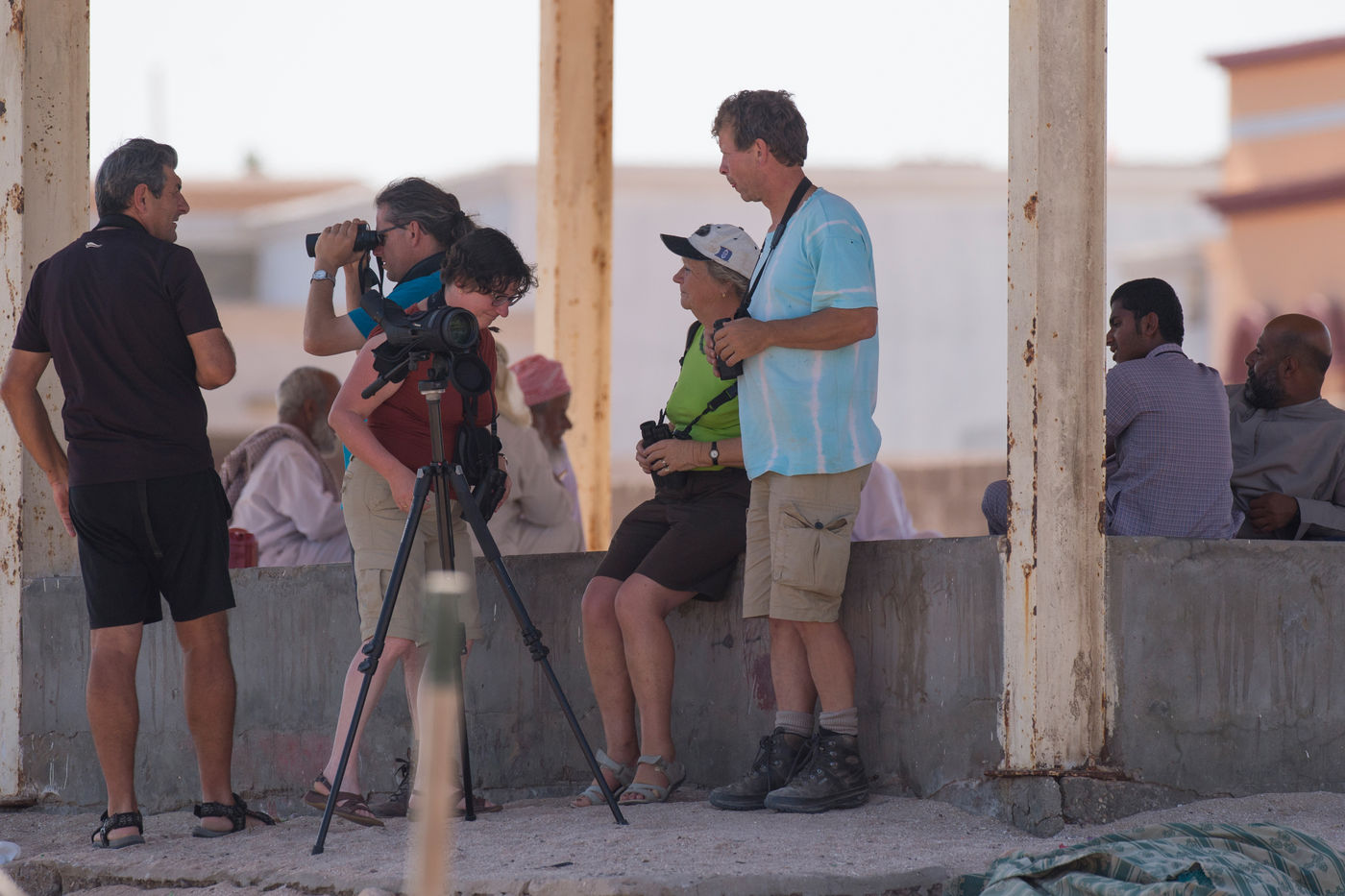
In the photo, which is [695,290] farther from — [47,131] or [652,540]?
[47,131]

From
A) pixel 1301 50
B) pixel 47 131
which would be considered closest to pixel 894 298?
pixel 1301 50

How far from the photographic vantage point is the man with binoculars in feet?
16.4

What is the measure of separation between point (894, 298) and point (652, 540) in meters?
25.4

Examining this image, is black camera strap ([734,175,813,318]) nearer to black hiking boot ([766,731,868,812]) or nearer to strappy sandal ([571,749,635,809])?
black hiking boot ([766,731,868,812])

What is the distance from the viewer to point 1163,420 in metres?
5.25

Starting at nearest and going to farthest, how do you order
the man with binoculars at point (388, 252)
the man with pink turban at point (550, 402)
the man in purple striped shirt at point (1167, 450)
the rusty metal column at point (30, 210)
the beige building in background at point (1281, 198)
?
the man with binoculars at point (388, 252)
the man in purple striped shirt at point (1167, 450)
the rusty metal column at point (30, 210)
the man with pink turban at point (550, 402)
the beige building in background at point (1281, 198)

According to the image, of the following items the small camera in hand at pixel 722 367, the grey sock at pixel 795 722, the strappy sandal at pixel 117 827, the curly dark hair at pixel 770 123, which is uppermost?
the curly dark hair at pixel 770 123

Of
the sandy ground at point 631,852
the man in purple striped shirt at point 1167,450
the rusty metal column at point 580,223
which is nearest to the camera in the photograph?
the sandy ground at point 631,852

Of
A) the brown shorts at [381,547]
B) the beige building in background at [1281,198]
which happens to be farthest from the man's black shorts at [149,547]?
the beige building in background at [1281,198]

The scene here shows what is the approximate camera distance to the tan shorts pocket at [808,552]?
4711 millimetres

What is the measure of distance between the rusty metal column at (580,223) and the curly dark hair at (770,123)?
12.4ft

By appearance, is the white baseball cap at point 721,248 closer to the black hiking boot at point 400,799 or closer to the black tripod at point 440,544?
the black tripod at point 440,544

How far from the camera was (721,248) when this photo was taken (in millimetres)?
5031

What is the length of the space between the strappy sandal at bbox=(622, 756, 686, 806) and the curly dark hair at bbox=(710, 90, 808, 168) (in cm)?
170
